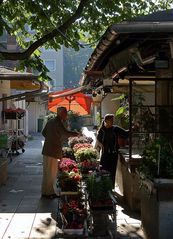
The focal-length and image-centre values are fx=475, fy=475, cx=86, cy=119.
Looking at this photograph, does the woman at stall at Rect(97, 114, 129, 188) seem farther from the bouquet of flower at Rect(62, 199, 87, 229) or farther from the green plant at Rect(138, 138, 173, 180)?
the green plant at Rect(138, 138, 173, 180)

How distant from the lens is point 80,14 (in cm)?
965

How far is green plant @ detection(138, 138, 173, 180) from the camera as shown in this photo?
5707 mm

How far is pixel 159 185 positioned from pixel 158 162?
12.2 inches

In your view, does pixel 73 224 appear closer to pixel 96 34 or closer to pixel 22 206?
pixel 22 206

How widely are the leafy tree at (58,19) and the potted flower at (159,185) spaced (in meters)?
3.17

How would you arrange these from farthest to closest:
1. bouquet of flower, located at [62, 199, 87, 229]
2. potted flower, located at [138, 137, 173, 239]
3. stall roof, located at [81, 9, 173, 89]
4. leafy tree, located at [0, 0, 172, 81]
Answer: leafy tree, located at [0, 0, 172, 81], bouquet of flower, located at [62, 199, 87, 229], potted flower, located at [138, 137, 173, 239], stall roof, located at [81, 9, 173, 89]

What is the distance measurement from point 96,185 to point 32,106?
40951 millimetres

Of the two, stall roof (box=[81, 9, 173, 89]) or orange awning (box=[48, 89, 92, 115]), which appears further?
orange awning (box=[48, 89, 92, 115])

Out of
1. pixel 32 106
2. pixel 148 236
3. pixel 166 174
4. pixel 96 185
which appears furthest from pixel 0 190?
pixel 32 106

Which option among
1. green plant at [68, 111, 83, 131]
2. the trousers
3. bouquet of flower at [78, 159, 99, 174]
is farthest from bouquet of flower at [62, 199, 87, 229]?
green plant at [68, 111, 83, 131]

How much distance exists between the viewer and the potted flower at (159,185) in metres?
5.58

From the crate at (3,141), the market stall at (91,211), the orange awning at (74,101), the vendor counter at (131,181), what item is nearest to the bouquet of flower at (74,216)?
the market stall at (91,211)

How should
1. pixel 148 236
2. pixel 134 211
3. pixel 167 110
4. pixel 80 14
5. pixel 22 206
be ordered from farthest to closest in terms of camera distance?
pixel 80 14, pixel 22 206, pixel 134 211, pixel 167 110, pixel 148 236

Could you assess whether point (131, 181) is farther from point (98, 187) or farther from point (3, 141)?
point (3, 141)
